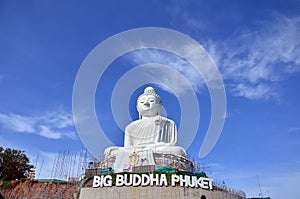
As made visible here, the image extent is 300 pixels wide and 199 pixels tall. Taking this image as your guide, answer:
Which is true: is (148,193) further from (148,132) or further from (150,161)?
(148,132)

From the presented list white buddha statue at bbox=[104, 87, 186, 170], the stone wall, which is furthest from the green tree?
white buddha statue at bbox=[104, 87, 186, 170]

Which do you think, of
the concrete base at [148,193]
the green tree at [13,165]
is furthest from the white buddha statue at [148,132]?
the green tree at [13,165]

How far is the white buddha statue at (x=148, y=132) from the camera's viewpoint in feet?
63.4

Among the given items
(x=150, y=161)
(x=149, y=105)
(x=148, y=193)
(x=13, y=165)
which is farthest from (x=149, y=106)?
(x=13, y=165)

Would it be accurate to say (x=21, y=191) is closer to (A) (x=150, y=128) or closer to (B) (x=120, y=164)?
(B) (x=120, y=164)

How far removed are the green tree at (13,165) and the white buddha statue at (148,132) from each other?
8193mm

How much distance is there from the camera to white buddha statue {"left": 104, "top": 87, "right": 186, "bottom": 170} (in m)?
19.3

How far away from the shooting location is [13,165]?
22.4 m

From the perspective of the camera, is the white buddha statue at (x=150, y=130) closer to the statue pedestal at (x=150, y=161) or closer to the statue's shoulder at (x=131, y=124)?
the statue's shoulder at (x=131, y=124)

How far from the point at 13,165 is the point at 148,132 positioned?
11239 millimetres

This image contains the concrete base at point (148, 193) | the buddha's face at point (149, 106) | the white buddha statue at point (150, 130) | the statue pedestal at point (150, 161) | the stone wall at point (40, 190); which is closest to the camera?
the concrete base at point (148, 193)

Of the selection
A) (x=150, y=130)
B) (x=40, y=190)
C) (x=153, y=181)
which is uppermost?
(x=150, y=130)

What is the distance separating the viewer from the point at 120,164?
18156 mm

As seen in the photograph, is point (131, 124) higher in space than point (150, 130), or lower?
higher
